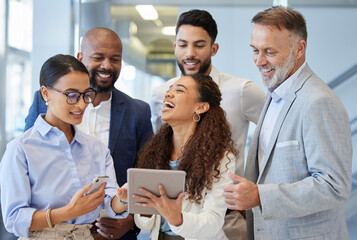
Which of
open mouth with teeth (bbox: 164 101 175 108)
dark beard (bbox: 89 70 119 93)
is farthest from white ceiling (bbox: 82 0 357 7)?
open mouth with teeth (bbox: 164 101 175 108)

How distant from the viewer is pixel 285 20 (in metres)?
2.41

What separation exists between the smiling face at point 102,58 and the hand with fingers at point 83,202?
113cm

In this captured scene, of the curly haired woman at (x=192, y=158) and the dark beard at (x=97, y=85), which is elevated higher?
the dark beard at (x=97, y=85)

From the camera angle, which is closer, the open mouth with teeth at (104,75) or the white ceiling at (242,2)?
the open mouth with teeth at (104,75)

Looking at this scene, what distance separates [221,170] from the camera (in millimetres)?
2355

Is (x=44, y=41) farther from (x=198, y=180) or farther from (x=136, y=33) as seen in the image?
(x=198, y=180)

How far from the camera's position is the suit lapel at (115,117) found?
298 cm

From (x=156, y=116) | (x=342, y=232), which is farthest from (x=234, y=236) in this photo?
(x=156, y=116)

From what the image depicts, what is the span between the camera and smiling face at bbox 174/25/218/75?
314 centimetres

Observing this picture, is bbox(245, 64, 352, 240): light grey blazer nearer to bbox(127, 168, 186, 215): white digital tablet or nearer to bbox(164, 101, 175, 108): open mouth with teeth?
bbox(127, 168, 186, 215): white digital tablet

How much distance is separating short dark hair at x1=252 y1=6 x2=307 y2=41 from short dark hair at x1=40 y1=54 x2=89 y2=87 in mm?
1031

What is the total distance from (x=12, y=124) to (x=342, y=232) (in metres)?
4.40

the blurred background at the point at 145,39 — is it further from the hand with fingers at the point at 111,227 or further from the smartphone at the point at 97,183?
the smartphone at the point at 97,183

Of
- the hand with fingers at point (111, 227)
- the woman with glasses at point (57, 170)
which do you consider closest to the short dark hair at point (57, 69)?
the woman with glasses at point (57, 170)
